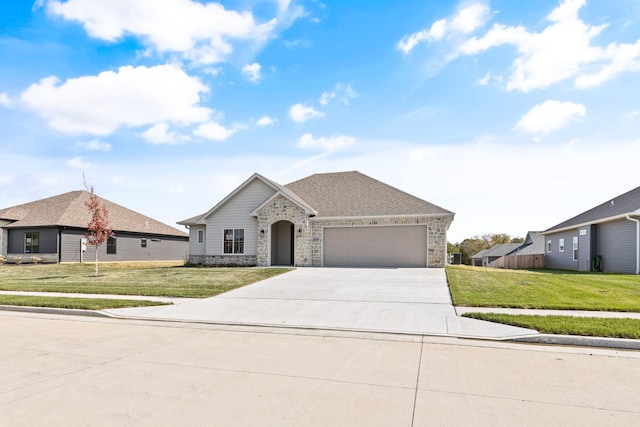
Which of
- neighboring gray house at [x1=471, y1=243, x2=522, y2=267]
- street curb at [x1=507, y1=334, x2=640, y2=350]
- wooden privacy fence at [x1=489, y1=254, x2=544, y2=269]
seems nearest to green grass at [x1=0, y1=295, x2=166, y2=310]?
street curb at [x1=507, y1=334, x2=640, y2=350]

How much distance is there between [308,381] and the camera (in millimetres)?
5316

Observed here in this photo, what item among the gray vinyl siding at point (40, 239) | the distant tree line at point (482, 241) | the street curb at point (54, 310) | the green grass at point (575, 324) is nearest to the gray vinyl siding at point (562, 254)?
the green grass at point (575, 324)

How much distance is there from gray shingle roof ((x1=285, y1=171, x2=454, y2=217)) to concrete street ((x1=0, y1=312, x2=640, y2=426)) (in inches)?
596

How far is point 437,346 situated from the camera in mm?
7297

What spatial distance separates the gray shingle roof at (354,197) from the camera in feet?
75.0

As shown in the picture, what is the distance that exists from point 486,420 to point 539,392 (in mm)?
1214

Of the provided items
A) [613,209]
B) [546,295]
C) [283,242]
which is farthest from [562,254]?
[546,295]

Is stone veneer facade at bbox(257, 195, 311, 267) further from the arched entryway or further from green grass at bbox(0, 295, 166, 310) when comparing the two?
green grass at bbox(0, 295, 166, 310)

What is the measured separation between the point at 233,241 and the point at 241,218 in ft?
4.87

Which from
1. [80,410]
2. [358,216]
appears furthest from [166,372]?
[358,216]

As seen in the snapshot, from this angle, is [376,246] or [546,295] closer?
[546,295]

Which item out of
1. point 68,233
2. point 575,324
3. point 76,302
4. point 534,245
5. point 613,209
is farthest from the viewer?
point 534,245

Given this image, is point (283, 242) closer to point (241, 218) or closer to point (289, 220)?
point (289, 220)

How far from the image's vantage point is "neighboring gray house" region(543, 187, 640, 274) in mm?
21672
